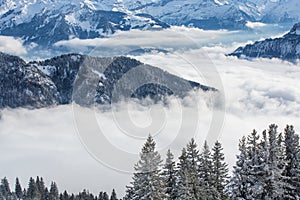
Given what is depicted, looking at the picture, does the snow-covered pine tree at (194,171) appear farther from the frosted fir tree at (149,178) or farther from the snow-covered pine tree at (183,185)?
the frosted fir tree at (149,178)

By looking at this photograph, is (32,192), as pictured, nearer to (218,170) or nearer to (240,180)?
(218,170)

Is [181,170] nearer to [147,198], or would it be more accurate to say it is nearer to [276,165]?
[147,198]

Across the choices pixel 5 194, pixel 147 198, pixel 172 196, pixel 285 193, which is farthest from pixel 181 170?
pixel 5 194

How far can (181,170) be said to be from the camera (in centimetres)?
5147

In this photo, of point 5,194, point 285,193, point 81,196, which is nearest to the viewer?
point 285,193

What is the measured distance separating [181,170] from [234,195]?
25.7 ft

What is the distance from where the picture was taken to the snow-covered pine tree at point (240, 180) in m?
44.9

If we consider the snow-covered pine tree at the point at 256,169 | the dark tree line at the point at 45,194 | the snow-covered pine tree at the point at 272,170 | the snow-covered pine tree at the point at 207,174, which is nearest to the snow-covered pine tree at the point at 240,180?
the snow-covered pine tree at the point at 256,169

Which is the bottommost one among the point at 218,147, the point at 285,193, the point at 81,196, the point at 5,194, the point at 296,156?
the point at 285,193

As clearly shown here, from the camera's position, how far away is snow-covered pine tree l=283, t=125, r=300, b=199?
47.9m

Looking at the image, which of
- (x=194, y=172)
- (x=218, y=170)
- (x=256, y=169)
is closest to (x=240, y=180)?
(x=256, y=169)

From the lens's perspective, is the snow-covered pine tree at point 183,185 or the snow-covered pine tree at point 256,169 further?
the snow-covered pine tree at point 183,185

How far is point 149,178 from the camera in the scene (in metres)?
46.8

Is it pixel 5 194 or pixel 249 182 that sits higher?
pixel 5 194
